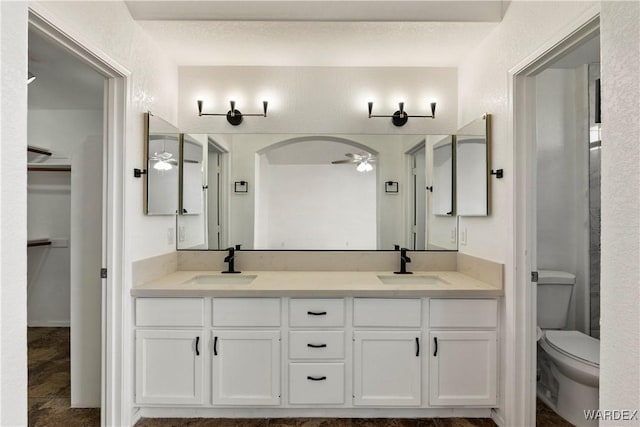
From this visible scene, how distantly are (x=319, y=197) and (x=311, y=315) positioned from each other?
36.9 inches

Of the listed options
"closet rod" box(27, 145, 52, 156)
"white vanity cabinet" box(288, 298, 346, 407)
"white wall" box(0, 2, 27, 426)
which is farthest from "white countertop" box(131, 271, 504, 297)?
"closet rod" box(27, 145, 52, 156)

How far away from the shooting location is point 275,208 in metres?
2.56

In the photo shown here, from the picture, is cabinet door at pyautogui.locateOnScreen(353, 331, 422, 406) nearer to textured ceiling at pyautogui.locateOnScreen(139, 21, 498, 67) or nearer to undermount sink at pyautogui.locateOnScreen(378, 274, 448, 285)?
undermount sink at pyautogui.locateOnScreen(378, 274, 448, 285)

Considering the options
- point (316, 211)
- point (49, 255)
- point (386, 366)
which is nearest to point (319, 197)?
point (316, 211)

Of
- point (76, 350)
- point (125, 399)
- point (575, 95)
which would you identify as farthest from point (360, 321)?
point (575, 95)

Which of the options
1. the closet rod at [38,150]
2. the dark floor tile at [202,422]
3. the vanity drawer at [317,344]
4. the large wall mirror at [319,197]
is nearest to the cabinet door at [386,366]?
the vanity drawer at [317,344]

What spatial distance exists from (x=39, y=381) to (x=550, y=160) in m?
4.30

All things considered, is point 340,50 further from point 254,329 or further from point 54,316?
point 54,316

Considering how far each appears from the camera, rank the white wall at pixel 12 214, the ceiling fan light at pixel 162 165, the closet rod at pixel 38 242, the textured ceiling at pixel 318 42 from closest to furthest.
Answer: the white wall at pixel 12 214
the textured ceiling at pixel 318 42
the ceiling fan light at pixel 162 165
the closet rod at pixel 38 242

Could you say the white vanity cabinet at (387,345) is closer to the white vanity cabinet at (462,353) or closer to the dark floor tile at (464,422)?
the white vanity cabinet at (462,353)

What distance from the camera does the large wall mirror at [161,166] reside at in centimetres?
212

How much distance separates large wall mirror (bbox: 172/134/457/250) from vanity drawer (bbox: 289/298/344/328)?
0.65m

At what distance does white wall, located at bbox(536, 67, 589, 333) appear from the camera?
2.55 metres

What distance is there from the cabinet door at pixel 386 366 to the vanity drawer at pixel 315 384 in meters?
0.11
